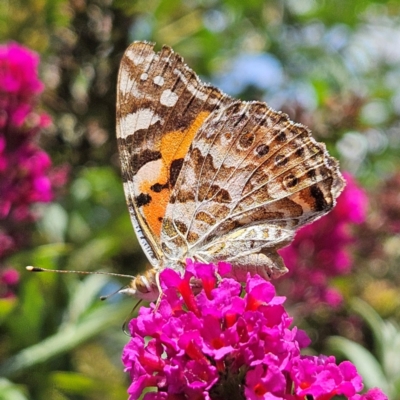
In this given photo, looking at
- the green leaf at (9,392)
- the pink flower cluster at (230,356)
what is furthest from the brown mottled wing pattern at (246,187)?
the green leaf at (9,392)

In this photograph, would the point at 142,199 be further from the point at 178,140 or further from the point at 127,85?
the point at 127,85

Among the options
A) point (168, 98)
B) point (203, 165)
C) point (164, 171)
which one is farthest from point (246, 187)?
point (168, 98)

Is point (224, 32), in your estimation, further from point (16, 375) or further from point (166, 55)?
point (16, 375)

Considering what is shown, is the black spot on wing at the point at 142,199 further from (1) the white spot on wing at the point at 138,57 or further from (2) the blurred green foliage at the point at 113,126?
(2) the blurred green foliage at the point at 113,126

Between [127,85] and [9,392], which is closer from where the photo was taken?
[127,85]

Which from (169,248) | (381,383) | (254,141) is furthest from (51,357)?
(381,383)
